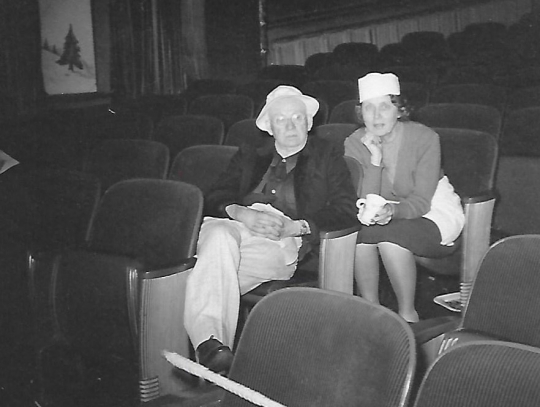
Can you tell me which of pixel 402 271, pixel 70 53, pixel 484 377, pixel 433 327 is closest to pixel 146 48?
pixel 70 53

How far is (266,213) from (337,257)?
277 millimetres

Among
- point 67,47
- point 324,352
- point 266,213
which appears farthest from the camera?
point 67,47

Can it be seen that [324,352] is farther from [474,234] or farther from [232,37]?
[232,37]

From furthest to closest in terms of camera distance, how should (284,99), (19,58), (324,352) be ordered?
(19,58)
(284,99)
(324,352)

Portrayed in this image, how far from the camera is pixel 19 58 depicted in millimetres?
4250

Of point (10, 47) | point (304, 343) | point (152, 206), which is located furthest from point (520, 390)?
point (10, 47)

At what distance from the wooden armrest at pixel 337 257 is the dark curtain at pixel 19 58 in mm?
2586

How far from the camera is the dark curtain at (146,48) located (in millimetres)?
5098

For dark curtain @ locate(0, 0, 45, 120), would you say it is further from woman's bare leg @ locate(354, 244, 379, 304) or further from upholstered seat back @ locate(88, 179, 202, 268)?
woman's bare leg @ locate(354, 244, 379, 304)

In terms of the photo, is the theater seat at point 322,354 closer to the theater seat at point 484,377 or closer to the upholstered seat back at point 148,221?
the theater seat at point 484,377

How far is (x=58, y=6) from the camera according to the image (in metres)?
4.54

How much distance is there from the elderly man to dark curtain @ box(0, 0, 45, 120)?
2.17 metres

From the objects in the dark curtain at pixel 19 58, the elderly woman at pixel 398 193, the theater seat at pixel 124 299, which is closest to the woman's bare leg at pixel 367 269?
the elderly woman at pixel 398 193

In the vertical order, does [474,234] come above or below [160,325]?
above
